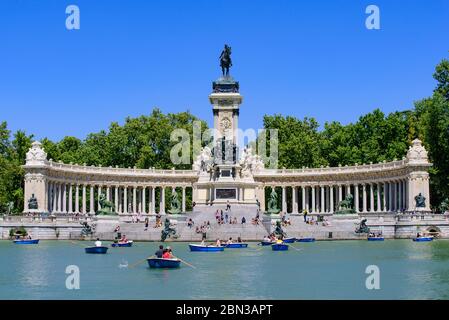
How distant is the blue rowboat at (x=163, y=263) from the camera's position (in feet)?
137

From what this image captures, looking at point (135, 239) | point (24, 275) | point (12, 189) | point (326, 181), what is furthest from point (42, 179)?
point (24, 275)

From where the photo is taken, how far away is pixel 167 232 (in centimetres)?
6950

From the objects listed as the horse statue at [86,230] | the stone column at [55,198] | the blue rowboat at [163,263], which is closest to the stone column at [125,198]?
the stone column at [55,198]

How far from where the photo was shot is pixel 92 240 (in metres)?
75.6

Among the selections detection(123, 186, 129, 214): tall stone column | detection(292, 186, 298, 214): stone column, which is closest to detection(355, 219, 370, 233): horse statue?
detection(292, 186, 298, 214): stone column

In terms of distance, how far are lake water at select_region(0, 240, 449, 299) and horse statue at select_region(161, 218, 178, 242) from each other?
42.0 ft

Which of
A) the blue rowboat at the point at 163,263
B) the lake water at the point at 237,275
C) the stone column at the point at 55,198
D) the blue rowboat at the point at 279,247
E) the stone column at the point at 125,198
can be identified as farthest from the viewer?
the stone column at the point at 125,198

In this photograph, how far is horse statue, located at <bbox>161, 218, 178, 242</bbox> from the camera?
2711 inches

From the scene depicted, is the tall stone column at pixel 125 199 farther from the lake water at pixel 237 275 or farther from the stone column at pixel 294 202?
the lake water at pixel 237 275

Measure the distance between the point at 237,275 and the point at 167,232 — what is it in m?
31.4

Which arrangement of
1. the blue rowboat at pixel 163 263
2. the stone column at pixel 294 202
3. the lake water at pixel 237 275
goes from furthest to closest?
the stone column at pixel 294 202 → the blue rowboat at pixel 163 263 → the lake water at pixel 237 275

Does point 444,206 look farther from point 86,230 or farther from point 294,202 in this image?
point 86,230

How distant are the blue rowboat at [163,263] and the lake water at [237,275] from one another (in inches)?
17.9
